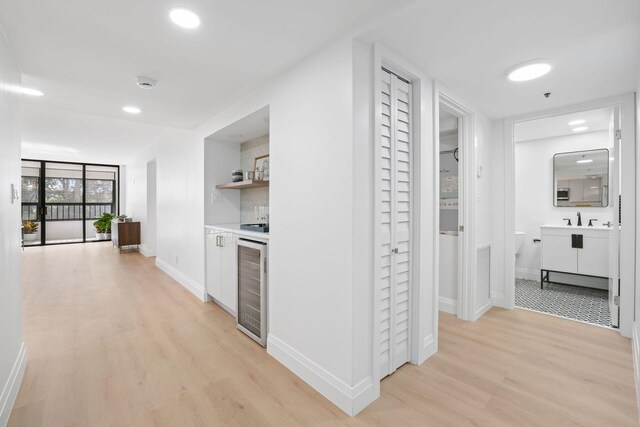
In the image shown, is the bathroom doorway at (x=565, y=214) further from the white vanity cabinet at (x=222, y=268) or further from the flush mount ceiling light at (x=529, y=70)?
the white vanity cabinet at (x=222, y=268)

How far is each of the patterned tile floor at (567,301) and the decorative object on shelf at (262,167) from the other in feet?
11.3

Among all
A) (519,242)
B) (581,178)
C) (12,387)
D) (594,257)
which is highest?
(581,178)

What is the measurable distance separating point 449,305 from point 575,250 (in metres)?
2.22

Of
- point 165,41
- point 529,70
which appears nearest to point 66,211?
point 165,41

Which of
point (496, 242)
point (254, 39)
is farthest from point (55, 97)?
point (496, 242)

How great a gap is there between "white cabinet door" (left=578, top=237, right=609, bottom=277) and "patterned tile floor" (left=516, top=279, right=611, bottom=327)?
1.06 ft

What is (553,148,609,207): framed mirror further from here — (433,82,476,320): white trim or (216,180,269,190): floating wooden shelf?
(216,180,269,190): floating wooden shelf

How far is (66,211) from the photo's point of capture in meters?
8.62

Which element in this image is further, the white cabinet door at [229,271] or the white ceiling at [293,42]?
the white cabinet door at [229,271]

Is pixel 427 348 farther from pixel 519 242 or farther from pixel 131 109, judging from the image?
pixel 131 109

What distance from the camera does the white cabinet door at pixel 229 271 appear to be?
2912 mm

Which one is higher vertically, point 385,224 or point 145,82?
point 145,82

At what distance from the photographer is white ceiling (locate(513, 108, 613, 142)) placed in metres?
3.31

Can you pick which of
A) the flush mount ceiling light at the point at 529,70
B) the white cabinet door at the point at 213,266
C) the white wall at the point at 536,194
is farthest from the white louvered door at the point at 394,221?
the white wall at the point at 536,194
